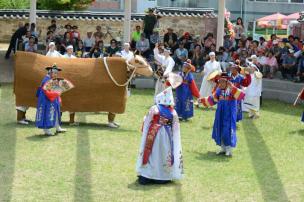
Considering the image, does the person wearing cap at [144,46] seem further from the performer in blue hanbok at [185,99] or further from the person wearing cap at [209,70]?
the performer in blue hanbok at [185,99]

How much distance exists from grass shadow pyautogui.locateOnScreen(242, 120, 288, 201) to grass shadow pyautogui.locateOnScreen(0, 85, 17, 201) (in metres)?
3.30

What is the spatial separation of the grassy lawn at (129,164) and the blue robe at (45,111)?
260 millimetres

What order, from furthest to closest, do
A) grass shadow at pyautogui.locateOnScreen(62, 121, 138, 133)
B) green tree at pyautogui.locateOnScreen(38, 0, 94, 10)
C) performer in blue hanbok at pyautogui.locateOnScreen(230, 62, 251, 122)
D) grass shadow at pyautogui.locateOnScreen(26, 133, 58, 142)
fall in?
green tree at pyautogui.locateOnScreen(38, 0, 94, 10) < grass shadow at pyautogui.locateOnScreen(62, 121, 138, 133) < performer in blue hanbok at pyautogui.locateOnScreen(230, 62, 251, 122) < grass shadow at pyautogui.locateOnScreen(26, 133, 58, 142)

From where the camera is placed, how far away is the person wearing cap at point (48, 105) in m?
12.4

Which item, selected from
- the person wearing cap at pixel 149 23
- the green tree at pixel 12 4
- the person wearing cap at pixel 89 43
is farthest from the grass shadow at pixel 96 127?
the green tree at pixel 12 4

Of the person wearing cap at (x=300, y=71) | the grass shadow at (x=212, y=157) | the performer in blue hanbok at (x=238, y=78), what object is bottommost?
the grass shadow at (x=212, y=157)

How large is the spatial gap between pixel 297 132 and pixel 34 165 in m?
5.70

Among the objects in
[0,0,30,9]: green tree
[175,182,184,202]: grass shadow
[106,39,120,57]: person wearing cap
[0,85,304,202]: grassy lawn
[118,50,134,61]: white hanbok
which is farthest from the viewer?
[0,0,30,9]: green tree

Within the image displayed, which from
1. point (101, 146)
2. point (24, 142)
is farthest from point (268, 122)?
point (24, 142)

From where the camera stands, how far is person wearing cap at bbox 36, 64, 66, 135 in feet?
40.7

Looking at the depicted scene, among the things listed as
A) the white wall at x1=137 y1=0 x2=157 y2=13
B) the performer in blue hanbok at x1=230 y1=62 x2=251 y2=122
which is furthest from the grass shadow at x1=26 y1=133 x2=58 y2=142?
the white wall at x1=137 y1=0 x2=157 y2=13

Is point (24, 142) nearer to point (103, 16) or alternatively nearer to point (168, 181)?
point (168, 181)

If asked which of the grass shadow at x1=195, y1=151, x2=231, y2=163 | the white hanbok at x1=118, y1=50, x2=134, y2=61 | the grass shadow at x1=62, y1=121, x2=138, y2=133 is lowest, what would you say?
the grass shadow at x1=195, y1=151, x2=231, y2=163

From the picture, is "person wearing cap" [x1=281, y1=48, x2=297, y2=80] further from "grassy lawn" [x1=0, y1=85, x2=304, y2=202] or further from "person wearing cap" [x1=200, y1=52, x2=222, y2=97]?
"grassy lawn" [x1=0, y1=85, x2=304, y2=202]
